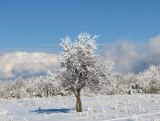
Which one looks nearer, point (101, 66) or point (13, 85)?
point (101, 66)

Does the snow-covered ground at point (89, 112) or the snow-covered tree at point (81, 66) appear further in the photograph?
the snow-covered tree at point (81, 66)

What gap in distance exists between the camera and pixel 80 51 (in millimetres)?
34750

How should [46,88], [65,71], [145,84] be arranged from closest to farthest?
1. [65,71]
2. [46,88]
3. [145,84]

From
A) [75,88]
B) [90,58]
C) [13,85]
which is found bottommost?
[75,88]

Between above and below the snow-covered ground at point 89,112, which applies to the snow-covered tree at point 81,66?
above

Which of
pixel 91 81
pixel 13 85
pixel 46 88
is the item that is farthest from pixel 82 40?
pixel 13 85

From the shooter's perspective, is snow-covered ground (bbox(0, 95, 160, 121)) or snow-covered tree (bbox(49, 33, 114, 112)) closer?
snow-covered ground (bbox(0, 95, 160, 121))

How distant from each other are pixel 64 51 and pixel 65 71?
1.71 meters

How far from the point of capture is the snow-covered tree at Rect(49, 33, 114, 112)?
34.4 metres

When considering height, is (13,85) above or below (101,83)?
above

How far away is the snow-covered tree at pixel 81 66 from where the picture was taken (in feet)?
113

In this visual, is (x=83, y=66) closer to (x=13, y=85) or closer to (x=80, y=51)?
(x=80, y=51)

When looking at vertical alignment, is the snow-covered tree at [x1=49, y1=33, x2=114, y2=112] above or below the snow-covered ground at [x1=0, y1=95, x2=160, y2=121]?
above

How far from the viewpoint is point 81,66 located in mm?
34625
